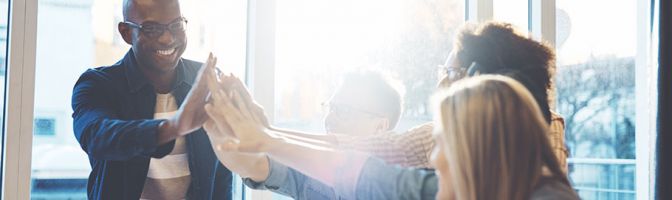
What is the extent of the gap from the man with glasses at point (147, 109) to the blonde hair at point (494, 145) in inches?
25.5

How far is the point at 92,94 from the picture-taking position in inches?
67.3

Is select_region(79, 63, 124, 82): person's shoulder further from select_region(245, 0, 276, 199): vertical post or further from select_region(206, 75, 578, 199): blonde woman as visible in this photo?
select_region(206, 75, 578, 199): blonde woman

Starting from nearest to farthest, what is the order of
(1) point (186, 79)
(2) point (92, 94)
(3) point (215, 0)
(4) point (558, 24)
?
(2) point (92, 94)
(1) point (186, 79)
(3) point (215, 0)
(4) point (558, 24)

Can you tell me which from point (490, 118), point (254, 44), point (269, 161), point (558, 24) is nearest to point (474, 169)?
point (490, 118)

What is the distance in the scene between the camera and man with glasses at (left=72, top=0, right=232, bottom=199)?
5.52 feet

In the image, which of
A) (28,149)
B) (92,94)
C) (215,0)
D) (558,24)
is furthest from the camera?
(558,24)

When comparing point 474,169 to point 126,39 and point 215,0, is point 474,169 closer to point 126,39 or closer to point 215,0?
point 126,39

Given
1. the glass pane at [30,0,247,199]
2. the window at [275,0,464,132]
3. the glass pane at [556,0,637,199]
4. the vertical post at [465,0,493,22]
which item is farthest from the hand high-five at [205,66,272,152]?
the glass pane at [556,0,637,199]

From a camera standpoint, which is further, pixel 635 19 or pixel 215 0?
pixel 635 19

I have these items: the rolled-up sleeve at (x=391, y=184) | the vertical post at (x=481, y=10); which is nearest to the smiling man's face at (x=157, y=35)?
the rolled-up sleeve at (x=391, y=184)

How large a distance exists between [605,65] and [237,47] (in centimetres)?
166

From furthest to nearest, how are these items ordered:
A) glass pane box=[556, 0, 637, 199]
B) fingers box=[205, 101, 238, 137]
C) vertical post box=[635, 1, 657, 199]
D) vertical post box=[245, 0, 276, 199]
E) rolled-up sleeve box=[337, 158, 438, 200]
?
glass pane box=[556, 0, 637, 199], vertical post box=[635, 1, 657, 199], vertical post box=[245, 0, 276, 199], fingers box=[205, 101, 238, 137], rolled-up sleeve box=[337, 158, 438, 200]

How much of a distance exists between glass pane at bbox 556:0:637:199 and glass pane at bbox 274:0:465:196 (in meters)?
0.57

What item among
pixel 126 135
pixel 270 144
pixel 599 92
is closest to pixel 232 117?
pixel 270 144
